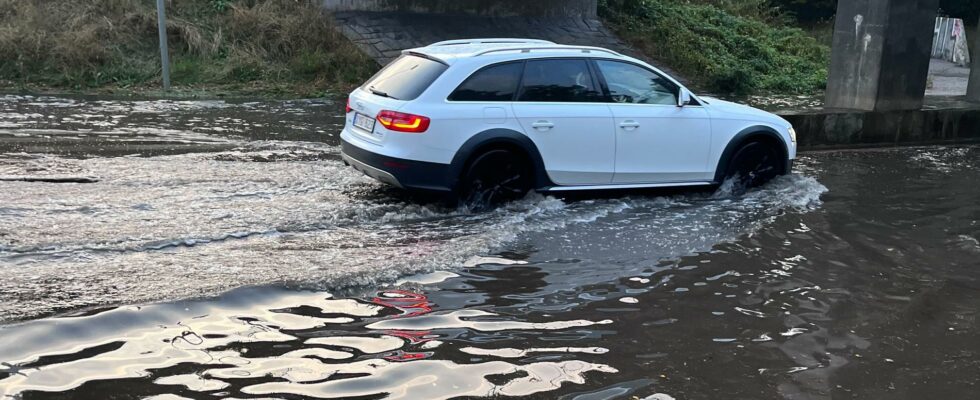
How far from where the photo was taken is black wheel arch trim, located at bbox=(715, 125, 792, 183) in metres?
8.86

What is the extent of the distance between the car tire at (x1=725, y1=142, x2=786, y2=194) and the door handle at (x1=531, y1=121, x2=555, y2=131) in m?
2.22

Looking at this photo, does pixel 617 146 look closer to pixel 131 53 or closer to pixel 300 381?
pixel 300 381

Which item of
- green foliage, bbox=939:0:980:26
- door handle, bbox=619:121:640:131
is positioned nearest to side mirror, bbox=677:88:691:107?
door handle, bbox=619:121:640:131

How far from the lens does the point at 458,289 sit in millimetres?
5809

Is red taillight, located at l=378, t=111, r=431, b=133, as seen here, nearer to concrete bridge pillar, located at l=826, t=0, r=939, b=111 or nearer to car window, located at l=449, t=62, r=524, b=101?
car window, located at l=449, t=62, r=524, b=101

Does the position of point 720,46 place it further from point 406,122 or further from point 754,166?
point 406,122

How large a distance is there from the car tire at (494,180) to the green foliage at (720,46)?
11880 mm

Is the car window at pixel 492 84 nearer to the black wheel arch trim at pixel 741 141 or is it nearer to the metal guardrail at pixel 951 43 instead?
the black wheel arch trim at pixel 741 141

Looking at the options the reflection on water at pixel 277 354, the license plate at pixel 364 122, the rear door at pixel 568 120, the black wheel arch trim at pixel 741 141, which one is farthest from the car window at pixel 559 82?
the reflection on water at pixel 277 354

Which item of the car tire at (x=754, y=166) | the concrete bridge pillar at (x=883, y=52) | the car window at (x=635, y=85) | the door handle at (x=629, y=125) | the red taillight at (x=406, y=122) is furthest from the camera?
the concrete bridge pillar at (x=883, y=52)

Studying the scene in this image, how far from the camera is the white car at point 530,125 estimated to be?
7539mm

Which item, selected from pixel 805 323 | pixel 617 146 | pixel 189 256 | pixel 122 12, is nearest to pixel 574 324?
pixel 805 323

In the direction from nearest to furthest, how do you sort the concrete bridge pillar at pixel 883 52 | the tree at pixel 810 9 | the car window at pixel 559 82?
the car window at pixel 559 82 → the concrete bridge pillar at pixel 883 52 → the tree at pixel 810 9

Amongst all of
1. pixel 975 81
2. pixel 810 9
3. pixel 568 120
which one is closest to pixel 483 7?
pixel 975 81
